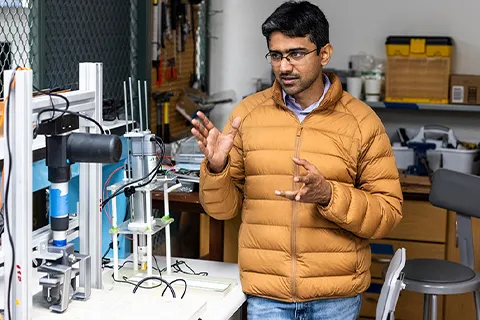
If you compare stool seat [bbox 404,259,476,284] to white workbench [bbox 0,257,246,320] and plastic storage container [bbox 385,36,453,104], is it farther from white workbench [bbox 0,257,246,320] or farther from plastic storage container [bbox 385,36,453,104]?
plastic storage container [bbox 385,36,453,104]

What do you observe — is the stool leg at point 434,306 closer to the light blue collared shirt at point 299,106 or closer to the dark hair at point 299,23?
the light blue collared shirt at point 299,106

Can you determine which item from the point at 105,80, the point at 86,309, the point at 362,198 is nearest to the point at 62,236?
the point at 86,309

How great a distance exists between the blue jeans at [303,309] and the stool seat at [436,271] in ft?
2.33

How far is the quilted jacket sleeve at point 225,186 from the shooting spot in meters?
2.43

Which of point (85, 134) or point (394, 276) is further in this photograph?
point (394, 276)

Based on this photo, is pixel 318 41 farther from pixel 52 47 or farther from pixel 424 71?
pixel 424 71

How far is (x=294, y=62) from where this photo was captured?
8.01 feet

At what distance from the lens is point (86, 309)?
2.13 m

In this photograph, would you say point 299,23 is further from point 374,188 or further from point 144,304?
point 144,304

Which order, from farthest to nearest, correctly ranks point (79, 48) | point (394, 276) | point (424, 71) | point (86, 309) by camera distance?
point (424, 71) → point (79, 48) → point (394, 276) → point (86, 309)

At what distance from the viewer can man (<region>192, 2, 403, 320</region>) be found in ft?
8.00

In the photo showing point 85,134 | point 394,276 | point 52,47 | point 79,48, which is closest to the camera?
point 85,134

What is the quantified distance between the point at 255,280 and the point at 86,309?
22.5 inches

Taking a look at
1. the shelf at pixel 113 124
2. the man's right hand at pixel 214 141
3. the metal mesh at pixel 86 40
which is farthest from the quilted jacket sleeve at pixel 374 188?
the metal mesh at pixel 86 40
